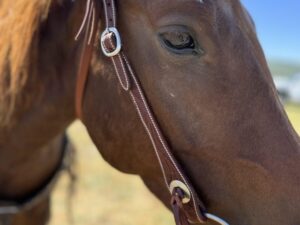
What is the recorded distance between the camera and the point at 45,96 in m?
2.10

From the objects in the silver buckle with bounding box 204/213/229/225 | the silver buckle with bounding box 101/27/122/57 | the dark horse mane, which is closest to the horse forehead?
the silver buckle with bounding box 101/27/122/57

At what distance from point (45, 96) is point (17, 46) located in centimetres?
25

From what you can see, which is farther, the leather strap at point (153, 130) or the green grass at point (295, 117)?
the green grass at point (295, 117)

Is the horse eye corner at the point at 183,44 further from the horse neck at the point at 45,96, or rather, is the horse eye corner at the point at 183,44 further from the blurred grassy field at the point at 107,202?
the blurred grassy field at the point at 107,202

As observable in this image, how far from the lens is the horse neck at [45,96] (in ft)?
6.57

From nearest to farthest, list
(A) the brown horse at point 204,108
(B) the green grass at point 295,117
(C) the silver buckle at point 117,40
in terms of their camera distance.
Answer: (A) the brown horse at point 204,108
(C) the silver buckle at point 117,40
(B) the green grass at point 295,117

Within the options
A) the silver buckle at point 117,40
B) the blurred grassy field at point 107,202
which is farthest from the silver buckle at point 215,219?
the blurred grassy field at point 107,202

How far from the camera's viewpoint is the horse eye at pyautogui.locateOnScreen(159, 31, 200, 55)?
163 centimetres

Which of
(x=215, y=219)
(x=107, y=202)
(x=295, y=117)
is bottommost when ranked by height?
(x=295, y=117)

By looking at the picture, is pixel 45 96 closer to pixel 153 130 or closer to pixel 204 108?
pixel 153 130

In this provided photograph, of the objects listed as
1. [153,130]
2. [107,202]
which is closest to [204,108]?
[153,130]

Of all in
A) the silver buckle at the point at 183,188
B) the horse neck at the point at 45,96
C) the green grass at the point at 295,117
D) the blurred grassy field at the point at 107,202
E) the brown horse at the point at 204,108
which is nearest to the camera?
the brown horse at the point at 204,108

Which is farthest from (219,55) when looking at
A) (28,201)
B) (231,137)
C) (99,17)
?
(28,201)

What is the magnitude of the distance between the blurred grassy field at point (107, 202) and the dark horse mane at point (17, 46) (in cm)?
291
